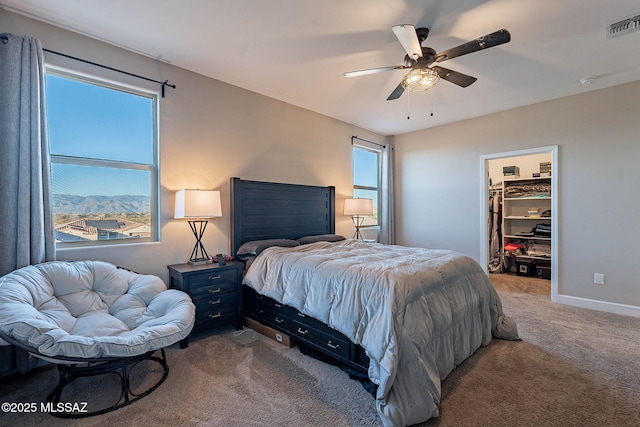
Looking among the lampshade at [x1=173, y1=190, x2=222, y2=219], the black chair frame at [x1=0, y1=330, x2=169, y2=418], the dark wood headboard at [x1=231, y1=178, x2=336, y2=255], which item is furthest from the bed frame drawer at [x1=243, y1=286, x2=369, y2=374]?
the black chair frame at [x1=0, y1=330, x2=169, y2=418]

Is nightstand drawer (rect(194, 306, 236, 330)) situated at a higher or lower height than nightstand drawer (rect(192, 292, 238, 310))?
lower

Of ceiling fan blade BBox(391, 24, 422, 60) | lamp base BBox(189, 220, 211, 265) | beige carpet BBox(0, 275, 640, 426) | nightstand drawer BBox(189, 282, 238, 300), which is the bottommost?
beige carpet BBox(0, 275, 640, 426)

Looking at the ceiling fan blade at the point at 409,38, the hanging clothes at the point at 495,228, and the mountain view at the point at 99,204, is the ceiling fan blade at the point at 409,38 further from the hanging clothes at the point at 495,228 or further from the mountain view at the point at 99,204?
the hanging clothes at the point at 495,228

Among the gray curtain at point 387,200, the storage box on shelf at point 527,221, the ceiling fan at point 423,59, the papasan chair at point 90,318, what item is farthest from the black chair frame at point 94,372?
the storage box on shelf at point 527,221

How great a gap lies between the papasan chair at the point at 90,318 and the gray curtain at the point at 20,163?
22 centimetres

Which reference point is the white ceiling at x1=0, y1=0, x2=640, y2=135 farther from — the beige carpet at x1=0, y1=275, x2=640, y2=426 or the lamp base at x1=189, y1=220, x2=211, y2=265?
the beige carpet at x1=0, y1=275, x2=640, y2=426

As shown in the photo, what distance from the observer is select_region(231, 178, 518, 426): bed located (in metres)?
1.74

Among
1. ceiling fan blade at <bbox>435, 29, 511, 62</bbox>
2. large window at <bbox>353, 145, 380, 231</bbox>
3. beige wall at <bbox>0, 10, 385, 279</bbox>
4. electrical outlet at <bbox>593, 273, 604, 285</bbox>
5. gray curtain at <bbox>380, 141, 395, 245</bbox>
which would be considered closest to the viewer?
ceiling fan blade at <bbox>435, 29, 511, 62</bbox>

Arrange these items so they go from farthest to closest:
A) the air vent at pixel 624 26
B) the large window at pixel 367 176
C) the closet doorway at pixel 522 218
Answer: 1. the closet doorway at pixel 522 218
2. the large window at pixel 367 176
3. the air vent at pixel 624 26

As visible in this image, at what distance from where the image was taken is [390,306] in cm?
183

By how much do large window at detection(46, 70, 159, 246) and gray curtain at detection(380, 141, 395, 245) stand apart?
388 cm

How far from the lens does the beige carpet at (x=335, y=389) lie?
1.76m

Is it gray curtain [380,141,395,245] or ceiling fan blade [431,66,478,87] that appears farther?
gray curtain [380,141,395,245]

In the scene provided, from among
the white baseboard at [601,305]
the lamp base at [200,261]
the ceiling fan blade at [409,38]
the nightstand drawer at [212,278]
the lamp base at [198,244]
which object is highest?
the ceiling fan blade at [409,38]
